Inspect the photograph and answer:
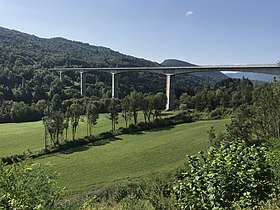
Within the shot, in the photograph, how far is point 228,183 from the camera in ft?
21.2

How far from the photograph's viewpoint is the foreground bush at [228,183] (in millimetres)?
6375

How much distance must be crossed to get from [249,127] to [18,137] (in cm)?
3709

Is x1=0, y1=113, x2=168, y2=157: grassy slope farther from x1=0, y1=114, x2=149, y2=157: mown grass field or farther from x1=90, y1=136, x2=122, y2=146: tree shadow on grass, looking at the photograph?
x1=90, y1=136, x2=122, y2=146: tree shadow on grass

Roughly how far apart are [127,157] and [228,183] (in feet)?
112

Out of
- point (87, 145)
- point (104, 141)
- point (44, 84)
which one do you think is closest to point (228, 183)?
point (87, 145)

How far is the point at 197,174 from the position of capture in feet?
23.3

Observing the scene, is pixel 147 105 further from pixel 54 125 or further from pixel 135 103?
pixel 54 125

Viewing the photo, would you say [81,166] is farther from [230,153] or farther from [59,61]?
[59,61]

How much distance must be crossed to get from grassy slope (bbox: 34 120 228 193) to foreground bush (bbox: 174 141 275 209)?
22.5 m

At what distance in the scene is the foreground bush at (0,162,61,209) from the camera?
205 inches

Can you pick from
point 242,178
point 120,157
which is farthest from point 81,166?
point 242,178

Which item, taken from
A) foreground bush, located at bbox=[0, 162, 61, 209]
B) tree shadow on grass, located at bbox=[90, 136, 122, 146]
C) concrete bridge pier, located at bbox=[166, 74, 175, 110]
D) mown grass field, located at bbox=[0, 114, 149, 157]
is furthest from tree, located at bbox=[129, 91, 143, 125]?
foreground bush, located at bbox=[0, 162, 61, 209]

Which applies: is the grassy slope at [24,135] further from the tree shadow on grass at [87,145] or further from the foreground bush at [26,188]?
the foreground bush at [26,188]

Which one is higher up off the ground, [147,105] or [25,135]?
[147,105]
